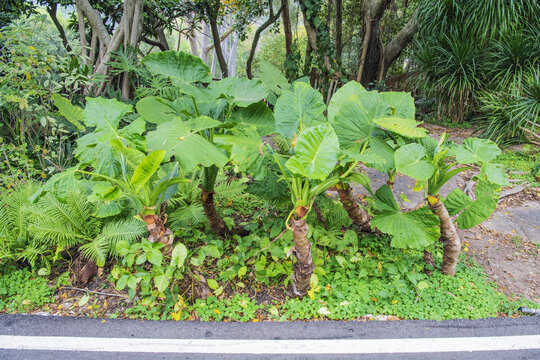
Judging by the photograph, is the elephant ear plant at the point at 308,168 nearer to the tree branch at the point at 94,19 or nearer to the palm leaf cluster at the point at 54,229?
the palm leaf cluster at the point at 54,229

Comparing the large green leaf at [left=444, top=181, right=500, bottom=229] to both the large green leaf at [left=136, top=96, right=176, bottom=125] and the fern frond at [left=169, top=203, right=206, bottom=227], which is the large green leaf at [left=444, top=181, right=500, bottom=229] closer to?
the fern frond at [left=169, top=203, right=206, bottom=227]

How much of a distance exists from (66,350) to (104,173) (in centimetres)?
104

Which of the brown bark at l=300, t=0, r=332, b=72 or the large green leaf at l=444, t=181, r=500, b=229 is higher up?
the brown bark at l=300, t=0, r=332, b=72

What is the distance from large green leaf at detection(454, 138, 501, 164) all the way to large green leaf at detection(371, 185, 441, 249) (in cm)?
41

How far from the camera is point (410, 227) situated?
6.98ft

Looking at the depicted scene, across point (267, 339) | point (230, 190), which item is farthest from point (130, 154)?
point (230, 190)

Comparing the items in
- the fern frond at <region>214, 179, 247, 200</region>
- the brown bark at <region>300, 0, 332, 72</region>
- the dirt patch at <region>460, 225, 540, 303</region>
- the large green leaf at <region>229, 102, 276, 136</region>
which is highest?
the brown bark at <region>300, 0, 332, 72</region>

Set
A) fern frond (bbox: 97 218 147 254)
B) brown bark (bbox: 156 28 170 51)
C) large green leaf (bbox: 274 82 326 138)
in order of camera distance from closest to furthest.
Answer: large green leaf (bbox: 274 82 326 138)
fern frond (bbox: 97 218 147 254)
brown bark (bbox: 156 28 170 51)

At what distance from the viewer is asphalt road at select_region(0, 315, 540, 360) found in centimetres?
188

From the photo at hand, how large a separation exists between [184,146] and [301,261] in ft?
3.36

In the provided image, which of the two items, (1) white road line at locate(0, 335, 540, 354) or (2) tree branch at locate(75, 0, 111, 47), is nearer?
(1) white road line at locate(0, 335, 540, 354)

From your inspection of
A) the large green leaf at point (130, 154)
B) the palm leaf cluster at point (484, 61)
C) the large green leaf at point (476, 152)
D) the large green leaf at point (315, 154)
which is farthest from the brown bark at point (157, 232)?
the palm leaf cluster at point (484, 61)

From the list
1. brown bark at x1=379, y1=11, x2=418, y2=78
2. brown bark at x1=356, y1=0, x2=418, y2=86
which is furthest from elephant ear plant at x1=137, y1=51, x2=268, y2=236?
brown bark at x1=379, y1=11, x2=418, y2=78

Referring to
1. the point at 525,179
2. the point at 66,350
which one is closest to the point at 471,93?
the point at 525,179
